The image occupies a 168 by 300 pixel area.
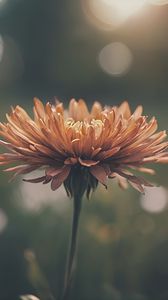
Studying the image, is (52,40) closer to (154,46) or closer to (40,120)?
(154,46)

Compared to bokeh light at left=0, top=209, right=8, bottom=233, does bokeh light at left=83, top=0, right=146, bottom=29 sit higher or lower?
higher

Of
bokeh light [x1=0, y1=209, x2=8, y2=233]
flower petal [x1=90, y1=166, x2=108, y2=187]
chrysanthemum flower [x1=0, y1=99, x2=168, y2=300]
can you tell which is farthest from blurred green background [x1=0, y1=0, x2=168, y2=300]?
flower petal [x1=90, y1=166, x2=108, y2=187]

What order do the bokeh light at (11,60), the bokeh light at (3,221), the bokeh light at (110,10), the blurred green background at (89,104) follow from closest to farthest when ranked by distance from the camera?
the blurred green background at (89,104) < the bokeh light at (3,221) < the bokeh light at (110,10) < the bokeh light at (11,60)

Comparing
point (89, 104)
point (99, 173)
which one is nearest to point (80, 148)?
point (99, 173)

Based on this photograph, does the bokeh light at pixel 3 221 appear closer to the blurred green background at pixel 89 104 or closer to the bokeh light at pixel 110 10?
the blurred green background at pixel 89 104

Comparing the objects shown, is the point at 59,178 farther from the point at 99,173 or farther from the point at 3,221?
the point at 3,221

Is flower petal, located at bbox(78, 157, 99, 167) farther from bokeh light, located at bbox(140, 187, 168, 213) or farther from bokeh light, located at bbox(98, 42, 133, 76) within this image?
bokeh light, located at bbox(98, 42, 133, 76)

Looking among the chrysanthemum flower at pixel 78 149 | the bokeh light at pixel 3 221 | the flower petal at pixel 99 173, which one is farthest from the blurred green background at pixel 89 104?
the flower petal at pixel 99 173

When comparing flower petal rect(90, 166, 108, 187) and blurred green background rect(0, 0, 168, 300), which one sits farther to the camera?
blurred green background rect(0, 0, 168, 300)
